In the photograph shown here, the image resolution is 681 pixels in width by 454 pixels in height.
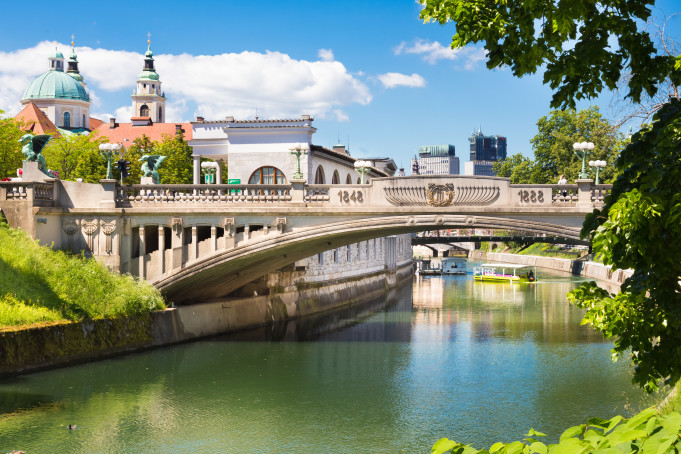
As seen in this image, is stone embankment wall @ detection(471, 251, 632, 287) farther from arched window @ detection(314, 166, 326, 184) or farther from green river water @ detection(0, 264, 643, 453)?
green river water @ detection(0, 264, 643, 453)

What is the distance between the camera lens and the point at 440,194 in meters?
24.5

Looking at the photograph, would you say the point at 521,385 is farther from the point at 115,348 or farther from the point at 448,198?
the point at 115,348

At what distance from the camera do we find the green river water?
16.7 meters

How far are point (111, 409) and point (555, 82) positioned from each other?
49.3ft

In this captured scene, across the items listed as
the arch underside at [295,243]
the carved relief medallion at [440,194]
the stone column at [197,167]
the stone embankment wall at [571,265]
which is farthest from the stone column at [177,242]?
the stone embankment wall at [571,265]

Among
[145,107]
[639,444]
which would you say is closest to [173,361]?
[639,444]

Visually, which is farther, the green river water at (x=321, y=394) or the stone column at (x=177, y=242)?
the stone column at (x=177, y=242)

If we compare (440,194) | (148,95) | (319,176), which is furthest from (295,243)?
(148,95)

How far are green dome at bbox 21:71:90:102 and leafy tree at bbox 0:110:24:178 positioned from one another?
65.3m

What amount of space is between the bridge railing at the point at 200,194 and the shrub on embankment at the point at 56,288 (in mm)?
A: 2760

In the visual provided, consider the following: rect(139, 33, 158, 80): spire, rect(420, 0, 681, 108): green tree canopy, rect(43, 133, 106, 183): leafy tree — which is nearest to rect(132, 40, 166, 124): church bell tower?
rect(139, 33, 158, 80): spire

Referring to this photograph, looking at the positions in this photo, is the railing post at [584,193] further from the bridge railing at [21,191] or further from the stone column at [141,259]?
the bridge railing at [21,191]

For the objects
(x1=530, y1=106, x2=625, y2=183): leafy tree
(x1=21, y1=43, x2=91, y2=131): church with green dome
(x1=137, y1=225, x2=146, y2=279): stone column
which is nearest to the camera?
(x1=137, y1=225, x2=146, y2=279): stone column

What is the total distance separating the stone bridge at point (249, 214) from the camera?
2434 cm
